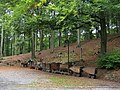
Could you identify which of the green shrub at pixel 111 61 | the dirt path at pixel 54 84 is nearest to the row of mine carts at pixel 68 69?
the green shrub at pixel 111 61

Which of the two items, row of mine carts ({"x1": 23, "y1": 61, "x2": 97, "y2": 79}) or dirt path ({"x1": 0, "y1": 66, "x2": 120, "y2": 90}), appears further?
row of mine carts ({"x1": 23, "y1": 61, "x2": 97, "y2": 79})

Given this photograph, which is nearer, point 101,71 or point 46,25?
point 101,71

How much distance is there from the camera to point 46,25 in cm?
2002

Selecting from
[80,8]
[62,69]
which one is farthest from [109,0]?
[62,69]

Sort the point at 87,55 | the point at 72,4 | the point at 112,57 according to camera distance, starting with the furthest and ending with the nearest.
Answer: the point at 87,55, the point at 112,57, the point at 72,4

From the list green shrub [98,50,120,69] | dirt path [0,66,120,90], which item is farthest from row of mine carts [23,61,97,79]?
dirt path [0,66,120,90]

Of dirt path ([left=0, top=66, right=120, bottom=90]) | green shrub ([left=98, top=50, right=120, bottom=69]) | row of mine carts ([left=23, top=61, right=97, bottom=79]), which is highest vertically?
green shrub ([left=98, top=50, right=120, bottom=69])

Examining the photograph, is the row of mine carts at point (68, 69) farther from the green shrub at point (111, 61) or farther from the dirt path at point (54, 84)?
the dirt path at point (54, 84)

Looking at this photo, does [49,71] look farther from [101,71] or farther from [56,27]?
[101,71]

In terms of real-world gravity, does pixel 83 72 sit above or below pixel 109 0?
below

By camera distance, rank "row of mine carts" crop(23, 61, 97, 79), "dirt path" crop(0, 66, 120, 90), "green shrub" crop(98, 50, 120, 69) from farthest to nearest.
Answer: "row of mine carts" crop(23, 61, 97, 79)
"green shrub" crop(98, 50, 120, 69)
"dirt path" crop(0, 66, 120, 90)

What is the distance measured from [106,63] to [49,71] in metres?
6.24

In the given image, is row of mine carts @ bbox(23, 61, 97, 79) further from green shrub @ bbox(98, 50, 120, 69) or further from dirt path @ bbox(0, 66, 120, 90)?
dirt path @ bbox(0, 66, 120, 90)

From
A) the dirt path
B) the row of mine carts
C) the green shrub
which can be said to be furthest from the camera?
the row of mine carts
